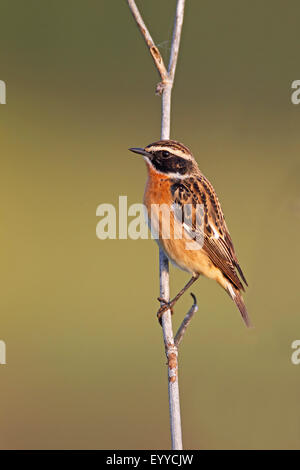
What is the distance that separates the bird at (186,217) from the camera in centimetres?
427

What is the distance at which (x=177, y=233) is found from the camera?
14.0 feet

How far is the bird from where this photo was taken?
427cm

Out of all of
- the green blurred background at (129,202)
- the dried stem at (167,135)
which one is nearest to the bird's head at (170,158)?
the dried stem at (167,135)

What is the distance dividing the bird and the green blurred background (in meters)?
1.61

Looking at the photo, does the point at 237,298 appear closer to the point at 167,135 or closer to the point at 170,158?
the point at 170,158

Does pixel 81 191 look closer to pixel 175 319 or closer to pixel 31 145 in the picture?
pixel 31 145

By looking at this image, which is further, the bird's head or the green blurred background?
the green blurred background

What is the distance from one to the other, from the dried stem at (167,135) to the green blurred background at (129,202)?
2.04m

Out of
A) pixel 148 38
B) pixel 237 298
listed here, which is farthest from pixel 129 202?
pixel 148 38

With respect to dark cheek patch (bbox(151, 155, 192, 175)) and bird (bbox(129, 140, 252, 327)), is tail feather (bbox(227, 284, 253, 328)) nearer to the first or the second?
bird (bbox(129, 140, 252, 327))

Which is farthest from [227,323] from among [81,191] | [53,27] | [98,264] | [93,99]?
[53,27]

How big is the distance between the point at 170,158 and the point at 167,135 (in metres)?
0.27

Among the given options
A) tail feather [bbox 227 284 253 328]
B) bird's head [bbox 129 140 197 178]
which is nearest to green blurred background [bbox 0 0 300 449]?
tail feather [bbox 227 284 253 328]

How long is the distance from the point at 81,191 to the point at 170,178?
5488 mm
